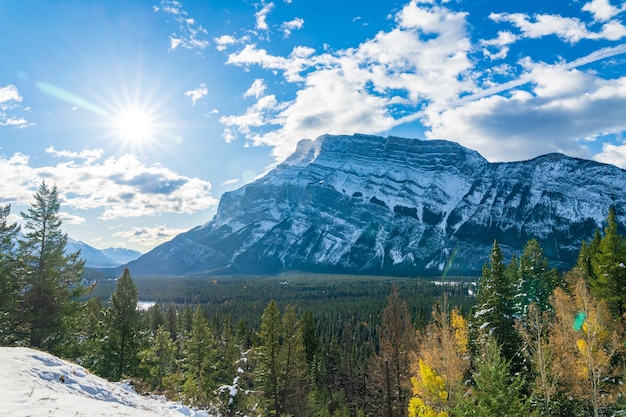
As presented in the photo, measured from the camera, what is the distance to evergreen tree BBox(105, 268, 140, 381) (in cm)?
4069

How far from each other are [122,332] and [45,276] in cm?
1129

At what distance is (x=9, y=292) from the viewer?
31.7 meters

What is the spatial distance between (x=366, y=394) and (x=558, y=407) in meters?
38.1

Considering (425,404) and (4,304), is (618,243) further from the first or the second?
(4,304)

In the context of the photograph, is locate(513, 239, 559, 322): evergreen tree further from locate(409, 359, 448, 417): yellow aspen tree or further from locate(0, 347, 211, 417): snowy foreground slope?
locate(0, 347, 211, 417): snowy foreground slope

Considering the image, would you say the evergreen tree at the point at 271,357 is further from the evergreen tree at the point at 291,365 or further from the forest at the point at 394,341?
the evergreen tree at the point at 291,365

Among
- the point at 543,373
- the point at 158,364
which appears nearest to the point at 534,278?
the point at 543,373

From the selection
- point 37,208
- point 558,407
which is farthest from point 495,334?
point 37,208

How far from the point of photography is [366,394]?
66.9m

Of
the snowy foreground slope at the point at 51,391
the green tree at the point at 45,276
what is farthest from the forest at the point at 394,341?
the snowy foreground slope at the point at 51,391

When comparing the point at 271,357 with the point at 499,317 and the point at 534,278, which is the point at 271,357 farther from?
the point at 534,278

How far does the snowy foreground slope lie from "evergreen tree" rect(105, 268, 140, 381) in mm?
23538

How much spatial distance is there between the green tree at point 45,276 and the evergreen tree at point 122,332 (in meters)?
6.96

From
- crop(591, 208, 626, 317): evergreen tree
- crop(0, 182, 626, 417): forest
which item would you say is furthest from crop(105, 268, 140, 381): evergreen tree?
crop(591, 208, 626, 317): evergreen tree
